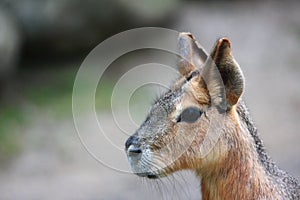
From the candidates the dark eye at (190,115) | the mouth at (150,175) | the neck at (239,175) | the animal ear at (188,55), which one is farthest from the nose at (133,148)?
the animal ear at (188,55)

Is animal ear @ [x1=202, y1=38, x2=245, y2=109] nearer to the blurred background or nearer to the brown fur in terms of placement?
the brown fur

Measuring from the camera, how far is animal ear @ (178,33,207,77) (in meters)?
4.11

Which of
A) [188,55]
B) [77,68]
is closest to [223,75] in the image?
[188,55]

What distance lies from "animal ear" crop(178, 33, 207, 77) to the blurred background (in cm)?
254

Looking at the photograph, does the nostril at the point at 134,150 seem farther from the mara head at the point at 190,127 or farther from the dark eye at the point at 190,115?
the dark eye at the point at 190,115

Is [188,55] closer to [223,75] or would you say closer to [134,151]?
[223,75]

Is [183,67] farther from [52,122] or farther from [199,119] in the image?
[52,122]

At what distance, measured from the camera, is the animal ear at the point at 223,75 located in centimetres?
358

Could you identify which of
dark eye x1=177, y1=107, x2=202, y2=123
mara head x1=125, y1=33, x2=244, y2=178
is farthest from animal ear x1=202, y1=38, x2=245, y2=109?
dark eye x1=177, y1=107, x2=202, y2=123

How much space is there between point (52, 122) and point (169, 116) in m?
5.42

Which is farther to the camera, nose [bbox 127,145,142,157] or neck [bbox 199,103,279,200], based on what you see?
neck [bbox 199,103,279,200]

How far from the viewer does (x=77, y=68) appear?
10.4 meters

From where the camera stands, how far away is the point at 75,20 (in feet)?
33.9

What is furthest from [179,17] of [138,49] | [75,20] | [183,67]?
[183,67]
